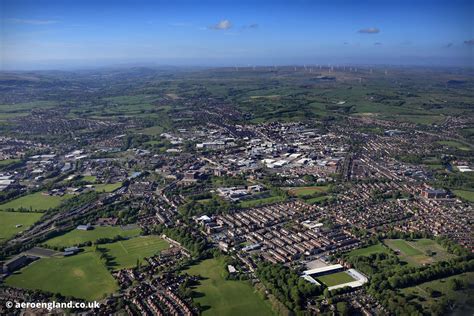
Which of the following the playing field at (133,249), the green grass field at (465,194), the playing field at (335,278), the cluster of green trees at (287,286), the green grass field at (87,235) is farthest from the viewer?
the green grass field at (465,194)

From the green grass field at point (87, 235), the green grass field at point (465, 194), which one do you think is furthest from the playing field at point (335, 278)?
the green grass field at point (465, 194)

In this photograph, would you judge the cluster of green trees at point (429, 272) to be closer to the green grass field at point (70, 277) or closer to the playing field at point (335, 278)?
the playing field at point (335, 278)

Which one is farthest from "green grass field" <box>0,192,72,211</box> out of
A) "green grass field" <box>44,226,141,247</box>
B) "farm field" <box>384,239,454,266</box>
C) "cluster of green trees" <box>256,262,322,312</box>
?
"farm field" <box>384,239,454,266</box>

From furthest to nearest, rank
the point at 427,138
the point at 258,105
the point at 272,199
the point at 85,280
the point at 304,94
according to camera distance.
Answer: the point at 304,94
the point at 258,105
the point at 427,138
the point at 272,199
the point at 85,280

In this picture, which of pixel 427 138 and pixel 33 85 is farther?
pixel 33 85

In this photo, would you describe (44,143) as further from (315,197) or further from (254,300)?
(254,300)

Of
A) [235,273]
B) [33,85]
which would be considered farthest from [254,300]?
[33,85]

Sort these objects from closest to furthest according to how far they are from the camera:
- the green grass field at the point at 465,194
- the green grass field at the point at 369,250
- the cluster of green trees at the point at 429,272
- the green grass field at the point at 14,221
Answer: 1. the cluster of green trees at the point at 429,272
2. the green grass field at the point at 369,250
3. the green grass field at the point at 14,221
4. the green grass field at the point at 465,194

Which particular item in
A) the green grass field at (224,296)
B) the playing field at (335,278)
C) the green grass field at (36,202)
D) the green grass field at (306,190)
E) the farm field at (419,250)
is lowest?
the green grass field at (224,296)
